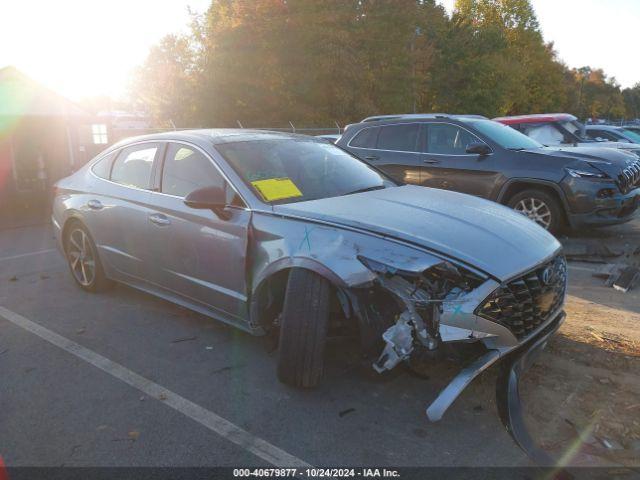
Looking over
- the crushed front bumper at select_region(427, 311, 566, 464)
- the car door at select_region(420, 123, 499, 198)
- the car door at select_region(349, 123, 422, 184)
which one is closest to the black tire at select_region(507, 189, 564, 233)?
the car door at select_region(420, 123, 499, 198)

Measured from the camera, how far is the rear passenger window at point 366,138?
8.19 m

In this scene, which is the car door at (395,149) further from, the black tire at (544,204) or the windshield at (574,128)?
the windshield at (574,128)

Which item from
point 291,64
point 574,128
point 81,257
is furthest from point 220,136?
point 291,64

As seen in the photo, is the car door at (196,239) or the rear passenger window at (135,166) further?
the rear passenger window at (135,166)

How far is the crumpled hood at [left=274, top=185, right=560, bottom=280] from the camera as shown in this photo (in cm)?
292

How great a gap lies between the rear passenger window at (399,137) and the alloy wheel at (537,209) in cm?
172

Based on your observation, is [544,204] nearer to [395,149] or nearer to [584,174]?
[584,174]

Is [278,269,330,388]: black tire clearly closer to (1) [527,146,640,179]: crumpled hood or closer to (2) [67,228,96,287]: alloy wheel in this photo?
(2) [67,228,96,287]: alloy wheel

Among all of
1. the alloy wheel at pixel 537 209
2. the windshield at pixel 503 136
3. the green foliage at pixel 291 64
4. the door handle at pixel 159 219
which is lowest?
the alloy wheel at pixel 537 209

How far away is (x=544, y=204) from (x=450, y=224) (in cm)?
440

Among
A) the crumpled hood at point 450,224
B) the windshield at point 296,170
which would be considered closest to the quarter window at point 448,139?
the windshield at point 296,170

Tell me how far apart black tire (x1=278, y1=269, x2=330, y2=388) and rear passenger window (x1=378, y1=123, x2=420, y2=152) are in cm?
517

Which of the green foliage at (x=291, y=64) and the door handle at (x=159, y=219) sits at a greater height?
the green foliage at (x=291, y=64)

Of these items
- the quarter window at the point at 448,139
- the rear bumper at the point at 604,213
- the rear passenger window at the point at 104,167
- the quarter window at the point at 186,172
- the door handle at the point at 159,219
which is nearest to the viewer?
the quarter window at the point at 186,172
